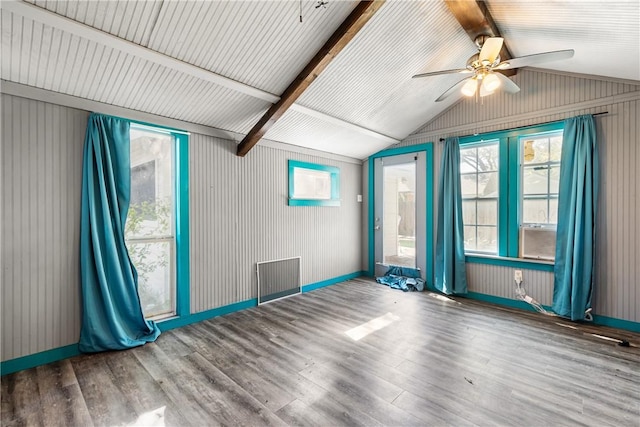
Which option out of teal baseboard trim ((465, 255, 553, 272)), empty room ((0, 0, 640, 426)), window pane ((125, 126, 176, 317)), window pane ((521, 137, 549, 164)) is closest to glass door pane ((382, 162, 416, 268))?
empty room ((0, 0, 640, 426))

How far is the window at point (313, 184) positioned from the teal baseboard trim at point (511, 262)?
2.41 meters

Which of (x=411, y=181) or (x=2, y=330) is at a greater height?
(x=411, y=181)

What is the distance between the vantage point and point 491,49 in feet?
8.17

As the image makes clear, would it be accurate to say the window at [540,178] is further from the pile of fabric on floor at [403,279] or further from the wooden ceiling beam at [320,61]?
the wooden ceiling beam at [320,61]

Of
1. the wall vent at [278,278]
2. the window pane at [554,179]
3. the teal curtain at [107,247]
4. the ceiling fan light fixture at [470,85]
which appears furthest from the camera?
the wall vent at [278,278]

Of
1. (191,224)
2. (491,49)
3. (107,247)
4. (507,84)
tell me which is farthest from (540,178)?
(107,247)

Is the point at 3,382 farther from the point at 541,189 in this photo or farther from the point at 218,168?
the point at 541,189

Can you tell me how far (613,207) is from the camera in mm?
3314

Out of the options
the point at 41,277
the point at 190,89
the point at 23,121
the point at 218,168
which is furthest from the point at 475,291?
the point at 23,121

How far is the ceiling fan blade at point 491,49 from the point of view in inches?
94.0

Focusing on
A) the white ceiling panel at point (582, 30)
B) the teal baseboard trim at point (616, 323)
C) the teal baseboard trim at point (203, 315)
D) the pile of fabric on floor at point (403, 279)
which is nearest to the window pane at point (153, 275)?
the teal baseboard trim at point (203, 315)

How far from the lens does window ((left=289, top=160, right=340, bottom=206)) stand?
15.1ft

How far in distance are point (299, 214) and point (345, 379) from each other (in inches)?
111

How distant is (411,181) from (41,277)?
196 inches
